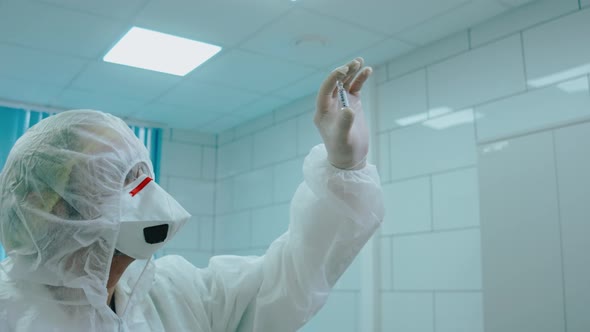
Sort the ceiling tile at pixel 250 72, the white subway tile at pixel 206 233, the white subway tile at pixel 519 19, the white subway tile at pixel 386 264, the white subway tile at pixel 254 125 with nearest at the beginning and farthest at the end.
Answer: the white subway tile at pixel 519 19 → the white subway tile at pixel 386 264 → the ceiling tile at pixel 250 72 → the white subway tile at pixel 254 125 → the white subway tile at pixel 206 233

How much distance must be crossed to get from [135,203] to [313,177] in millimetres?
314

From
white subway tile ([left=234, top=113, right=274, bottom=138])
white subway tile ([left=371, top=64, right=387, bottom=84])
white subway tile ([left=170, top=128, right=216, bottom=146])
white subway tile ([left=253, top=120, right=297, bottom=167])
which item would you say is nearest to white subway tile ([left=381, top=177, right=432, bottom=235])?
white subway tile ([left=371, top=64, right=387, bottom=84])

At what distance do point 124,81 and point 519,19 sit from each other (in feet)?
5.99

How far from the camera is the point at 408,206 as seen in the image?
252 centimetres

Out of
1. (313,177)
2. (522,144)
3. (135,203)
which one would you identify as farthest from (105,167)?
(522,144)

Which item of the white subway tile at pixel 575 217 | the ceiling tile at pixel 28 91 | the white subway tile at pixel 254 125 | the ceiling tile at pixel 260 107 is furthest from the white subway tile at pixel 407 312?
the ceiling tile at pixel 28 91

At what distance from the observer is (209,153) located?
3980 mm

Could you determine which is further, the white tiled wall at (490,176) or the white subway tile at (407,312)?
the white subway tile at (407,312)

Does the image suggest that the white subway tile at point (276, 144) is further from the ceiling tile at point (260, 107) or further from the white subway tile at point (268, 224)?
the white subway tile at point (268, 224)

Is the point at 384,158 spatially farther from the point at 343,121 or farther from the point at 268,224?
the point at 343,121

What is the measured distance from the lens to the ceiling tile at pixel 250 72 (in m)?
2.67

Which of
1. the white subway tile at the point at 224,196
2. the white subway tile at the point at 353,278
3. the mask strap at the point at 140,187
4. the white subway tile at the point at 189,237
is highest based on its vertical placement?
the white subway tile at the point at 224,196

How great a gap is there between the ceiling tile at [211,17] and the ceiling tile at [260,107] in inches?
32.3

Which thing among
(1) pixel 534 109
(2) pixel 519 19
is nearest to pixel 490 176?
(1) pixel 534 109
